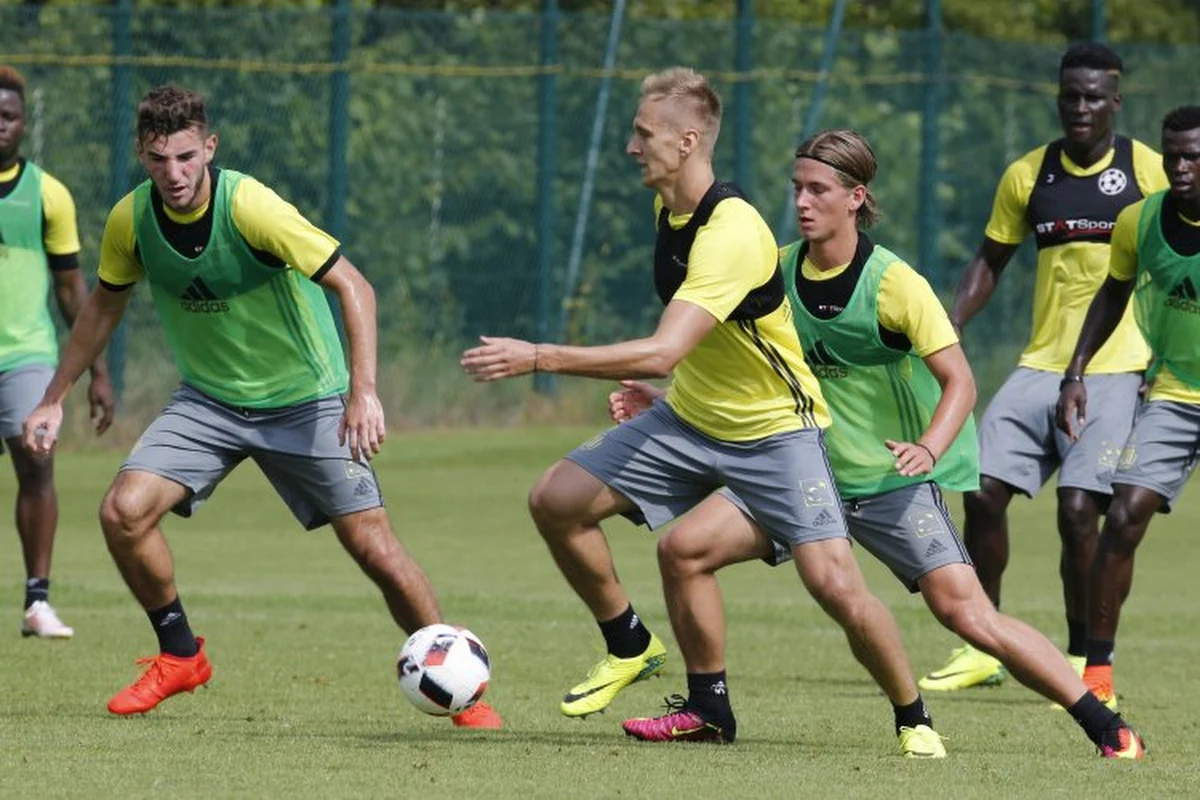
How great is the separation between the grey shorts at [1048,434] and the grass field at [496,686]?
0.97 meters

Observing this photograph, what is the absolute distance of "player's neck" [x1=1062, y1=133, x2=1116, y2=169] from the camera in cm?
1178

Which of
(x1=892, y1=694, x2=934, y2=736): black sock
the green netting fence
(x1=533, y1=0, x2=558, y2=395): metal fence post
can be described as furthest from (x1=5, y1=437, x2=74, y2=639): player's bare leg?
(x1=533, y1=0, x2=558, y2=395): metal fence post

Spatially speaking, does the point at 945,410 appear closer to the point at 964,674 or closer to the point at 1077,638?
the point at 964,674

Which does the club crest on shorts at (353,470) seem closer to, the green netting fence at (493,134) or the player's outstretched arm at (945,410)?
the player's outstretched arm at (945,410)

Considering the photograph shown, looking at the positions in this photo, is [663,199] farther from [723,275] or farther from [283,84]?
[283,84]

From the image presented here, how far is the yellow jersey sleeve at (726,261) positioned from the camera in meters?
8.22

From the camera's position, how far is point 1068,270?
38.7 feet

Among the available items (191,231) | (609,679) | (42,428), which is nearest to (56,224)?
(42,428)

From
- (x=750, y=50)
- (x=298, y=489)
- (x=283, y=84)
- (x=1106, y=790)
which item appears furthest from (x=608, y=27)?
(x=1106, y=790)

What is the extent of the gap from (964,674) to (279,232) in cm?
393

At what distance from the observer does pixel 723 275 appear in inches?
325

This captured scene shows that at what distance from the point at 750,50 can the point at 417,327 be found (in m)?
4.04

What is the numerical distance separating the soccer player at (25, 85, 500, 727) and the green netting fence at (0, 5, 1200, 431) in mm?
11286

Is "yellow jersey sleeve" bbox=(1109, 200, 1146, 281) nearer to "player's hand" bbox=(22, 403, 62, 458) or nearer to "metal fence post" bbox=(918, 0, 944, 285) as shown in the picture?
"player's hand" bbox=(22, 403, 62, 458)
